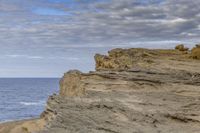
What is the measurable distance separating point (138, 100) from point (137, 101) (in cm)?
9

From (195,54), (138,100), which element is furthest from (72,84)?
(138,100)

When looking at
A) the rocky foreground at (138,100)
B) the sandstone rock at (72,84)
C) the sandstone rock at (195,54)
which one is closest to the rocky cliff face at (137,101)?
the rocky foreground at (138,100)

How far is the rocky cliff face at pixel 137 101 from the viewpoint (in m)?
15.7

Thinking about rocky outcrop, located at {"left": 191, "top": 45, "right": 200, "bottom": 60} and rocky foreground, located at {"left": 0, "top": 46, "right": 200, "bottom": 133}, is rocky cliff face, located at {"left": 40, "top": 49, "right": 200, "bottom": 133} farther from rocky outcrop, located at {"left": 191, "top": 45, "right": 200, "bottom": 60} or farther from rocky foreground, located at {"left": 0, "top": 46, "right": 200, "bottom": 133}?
rocky outcrop, located at {"left": 191, "top": 45, "right": 200, "bottom": 60}

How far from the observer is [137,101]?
17.6m

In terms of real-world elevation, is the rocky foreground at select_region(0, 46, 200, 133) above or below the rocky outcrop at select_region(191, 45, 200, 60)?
below

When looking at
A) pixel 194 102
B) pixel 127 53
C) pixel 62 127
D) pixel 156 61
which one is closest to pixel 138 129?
pixel 194 102

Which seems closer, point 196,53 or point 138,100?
point 138,100

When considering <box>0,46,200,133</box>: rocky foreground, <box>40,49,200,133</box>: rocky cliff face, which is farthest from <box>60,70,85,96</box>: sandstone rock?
<box>40,49,200,133</box>: rocky cliff face

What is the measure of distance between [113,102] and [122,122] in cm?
187

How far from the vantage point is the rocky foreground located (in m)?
15.7

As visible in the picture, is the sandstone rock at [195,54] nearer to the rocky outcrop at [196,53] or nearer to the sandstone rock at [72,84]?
the rocky outcrop at [196,53]

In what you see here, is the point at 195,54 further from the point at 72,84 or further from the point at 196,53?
the point at 72,84

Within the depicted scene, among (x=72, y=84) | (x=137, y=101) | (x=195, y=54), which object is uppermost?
(x=195, y=54)
